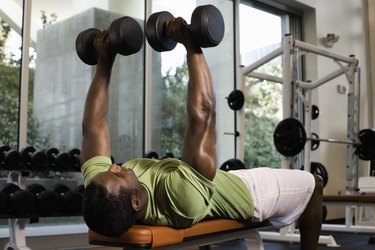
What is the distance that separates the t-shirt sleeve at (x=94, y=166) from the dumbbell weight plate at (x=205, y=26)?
0.47m

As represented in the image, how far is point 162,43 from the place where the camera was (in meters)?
1.46

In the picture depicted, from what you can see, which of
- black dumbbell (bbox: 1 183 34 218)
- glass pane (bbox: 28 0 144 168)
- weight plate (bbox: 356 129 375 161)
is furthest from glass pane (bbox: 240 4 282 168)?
A: black dumbbell (bbox: 1 183 34 218)

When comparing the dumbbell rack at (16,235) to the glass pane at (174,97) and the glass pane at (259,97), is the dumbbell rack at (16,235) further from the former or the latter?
the glass pane at (259,97)

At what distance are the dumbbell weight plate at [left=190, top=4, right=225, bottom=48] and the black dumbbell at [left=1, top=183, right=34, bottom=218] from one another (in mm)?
1365

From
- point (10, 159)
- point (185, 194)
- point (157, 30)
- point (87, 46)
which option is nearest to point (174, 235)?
point (185, 194)

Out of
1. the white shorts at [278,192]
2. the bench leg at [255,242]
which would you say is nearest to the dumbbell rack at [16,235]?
the bench leg at [255,242]

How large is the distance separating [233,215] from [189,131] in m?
0.38

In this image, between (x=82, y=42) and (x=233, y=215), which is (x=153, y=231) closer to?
(x=233, y=215)

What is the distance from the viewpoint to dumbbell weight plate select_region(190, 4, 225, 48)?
4.32ft

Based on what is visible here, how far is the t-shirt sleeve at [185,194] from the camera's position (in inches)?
48.5

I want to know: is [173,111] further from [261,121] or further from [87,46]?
[87,46]

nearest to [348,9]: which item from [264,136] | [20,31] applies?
[264,136]

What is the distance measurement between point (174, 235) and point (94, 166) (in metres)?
0.35

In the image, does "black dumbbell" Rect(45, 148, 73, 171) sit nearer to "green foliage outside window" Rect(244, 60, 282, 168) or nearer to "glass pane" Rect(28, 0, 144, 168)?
"glass pane" Rect(28, 0, 144, 168)
